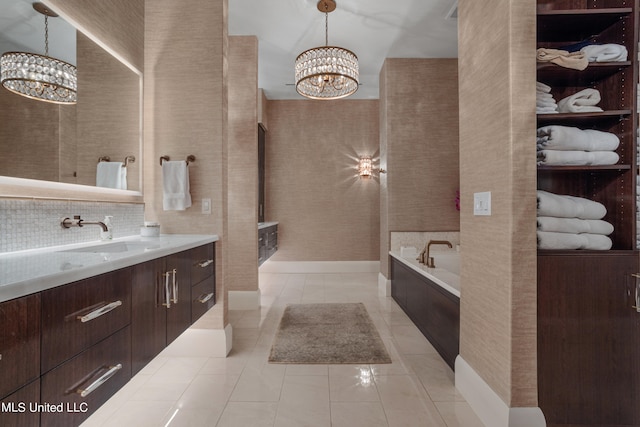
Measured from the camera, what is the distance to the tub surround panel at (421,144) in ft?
13.4

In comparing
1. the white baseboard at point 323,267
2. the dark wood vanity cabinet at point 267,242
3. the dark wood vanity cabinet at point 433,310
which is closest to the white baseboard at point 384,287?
the dark wood vanity cabinet at point 433,310

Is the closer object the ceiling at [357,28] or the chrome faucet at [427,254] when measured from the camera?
the chrome faucet at [427,254]

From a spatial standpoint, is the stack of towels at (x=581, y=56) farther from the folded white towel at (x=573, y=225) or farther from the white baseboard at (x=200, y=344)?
the white baseboard at (x=200, y=344)

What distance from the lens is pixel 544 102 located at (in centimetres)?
155

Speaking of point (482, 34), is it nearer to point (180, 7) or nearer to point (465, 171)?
point (465, 171)

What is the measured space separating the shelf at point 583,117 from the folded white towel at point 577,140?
0.06 meters

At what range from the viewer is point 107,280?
1158mm

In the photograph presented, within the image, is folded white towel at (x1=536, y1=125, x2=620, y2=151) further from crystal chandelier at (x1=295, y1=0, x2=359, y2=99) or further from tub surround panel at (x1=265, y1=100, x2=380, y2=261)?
tub surround panel at (x1=265, y1=100, x2=380, y2=261)

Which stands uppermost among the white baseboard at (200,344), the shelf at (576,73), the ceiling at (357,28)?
the ceiling at (357,28)

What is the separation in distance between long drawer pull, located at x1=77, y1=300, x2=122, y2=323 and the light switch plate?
1685 mm

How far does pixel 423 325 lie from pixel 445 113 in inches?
105

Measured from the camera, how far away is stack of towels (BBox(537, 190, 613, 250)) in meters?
1.48

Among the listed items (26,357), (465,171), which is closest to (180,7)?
(465,171)

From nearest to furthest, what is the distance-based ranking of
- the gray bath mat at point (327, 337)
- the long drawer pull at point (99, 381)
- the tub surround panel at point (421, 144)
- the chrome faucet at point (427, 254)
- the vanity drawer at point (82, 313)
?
the vanity drawer at point (82, 313), the long drawer pull at point (99, 381), the gray bath mat at point (327, 337), the chrome faucet at point (427, 254), the tub surround panel at point (421, 144)
